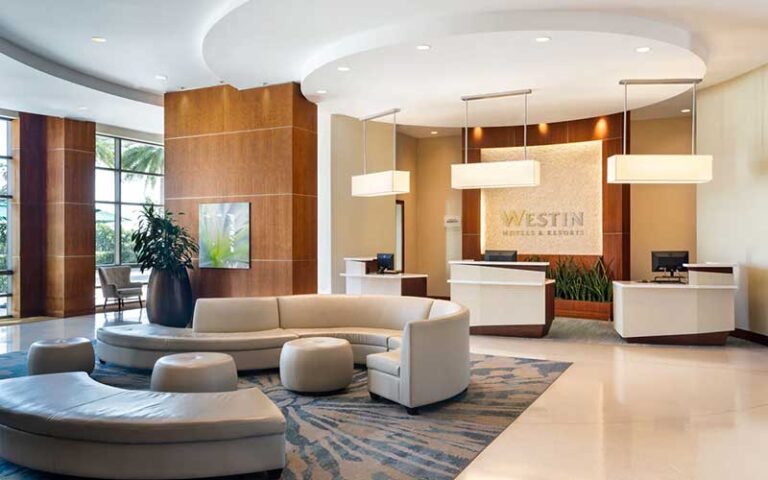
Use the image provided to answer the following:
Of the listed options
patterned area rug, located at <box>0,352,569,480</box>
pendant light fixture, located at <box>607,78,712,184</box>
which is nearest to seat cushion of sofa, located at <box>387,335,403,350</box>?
patterned area rug, located at <box>0,352,569,480</box>

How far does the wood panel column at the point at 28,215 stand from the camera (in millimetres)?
10695

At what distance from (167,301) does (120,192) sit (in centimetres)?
413

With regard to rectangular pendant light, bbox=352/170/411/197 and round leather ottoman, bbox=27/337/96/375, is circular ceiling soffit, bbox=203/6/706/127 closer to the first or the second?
rectangular pendant light, bbox=352/170/411/197

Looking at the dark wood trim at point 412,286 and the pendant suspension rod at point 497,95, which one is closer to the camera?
the pendant suspension rod at point 497,95

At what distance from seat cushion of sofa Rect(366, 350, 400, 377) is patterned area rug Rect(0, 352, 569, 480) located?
0.98ft

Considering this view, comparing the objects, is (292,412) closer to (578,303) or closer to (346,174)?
(346,174)

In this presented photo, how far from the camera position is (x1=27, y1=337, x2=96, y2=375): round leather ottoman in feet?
18.8

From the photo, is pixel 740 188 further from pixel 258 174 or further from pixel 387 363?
pixel 258 174

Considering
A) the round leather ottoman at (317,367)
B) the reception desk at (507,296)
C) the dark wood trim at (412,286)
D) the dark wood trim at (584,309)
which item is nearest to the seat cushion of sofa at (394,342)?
the round leather ottoman at (317,367)

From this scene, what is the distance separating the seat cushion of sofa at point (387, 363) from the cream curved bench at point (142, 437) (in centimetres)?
151

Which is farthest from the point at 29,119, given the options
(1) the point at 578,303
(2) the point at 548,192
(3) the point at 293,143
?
(1) the point at 578,303

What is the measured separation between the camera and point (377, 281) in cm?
939

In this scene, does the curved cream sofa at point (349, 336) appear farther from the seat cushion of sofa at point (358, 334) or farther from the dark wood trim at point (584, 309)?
the dark wood trim at point (584, 309)

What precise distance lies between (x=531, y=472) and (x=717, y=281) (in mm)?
5536
